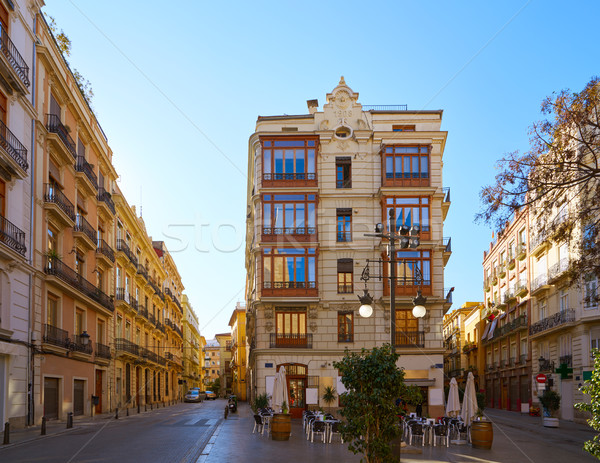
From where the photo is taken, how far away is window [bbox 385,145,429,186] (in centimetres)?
3694

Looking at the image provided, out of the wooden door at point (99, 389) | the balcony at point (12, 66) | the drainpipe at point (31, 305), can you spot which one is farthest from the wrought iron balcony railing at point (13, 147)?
the wooden door at point (99, 389)

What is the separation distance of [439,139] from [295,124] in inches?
339

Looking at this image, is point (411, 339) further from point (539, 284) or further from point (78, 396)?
point (78, 396)

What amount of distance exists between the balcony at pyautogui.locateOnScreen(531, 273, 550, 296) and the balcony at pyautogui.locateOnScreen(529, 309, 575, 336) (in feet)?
6.40

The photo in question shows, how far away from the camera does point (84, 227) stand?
3378 cm

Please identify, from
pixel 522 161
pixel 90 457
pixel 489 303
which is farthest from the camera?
pixel 489 303

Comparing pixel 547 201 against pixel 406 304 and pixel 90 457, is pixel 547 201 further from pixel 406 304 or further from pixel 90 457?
pixel 406 304

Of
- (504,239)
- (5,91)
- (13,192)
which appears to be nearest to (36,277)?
(13,192)

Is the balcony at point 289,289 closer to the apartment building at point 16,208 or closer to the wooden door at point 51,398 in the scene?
the wooden door at point 51,398

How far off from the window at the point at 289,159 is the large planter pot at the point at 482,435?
20.7 metres

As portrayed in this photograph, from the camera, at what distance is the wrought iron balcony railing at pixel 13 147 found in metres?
22.5

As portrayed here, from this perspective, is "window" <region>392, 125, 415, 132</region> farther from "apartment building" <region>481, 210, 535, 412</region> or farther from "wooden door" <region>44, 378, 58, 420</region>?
"wooden door" <region>44, 378, 58, 420</region>

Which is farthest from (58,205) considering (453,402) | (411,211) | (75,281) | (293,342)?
(411,211)

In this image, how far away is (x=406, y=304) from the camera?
35844mm
